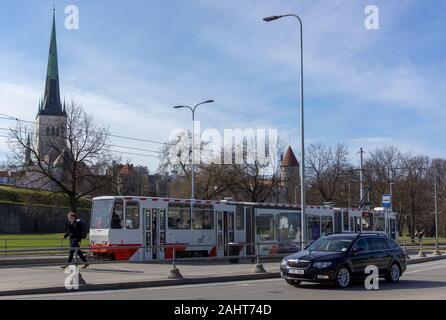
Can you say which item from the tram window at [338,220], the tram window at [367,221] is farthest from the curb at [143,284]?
the tram window at [367,221]

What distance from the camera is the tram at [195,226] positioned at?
2620cm

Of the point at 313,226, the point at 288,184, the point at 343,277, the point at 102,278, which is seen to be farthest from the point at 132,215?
the point at 288,184

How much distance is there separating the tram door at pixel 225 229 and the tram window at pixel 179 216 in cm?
243

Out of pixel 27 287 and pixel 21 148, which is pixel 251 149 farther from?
pixel 27 287

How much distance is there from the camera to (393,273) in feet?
58.9

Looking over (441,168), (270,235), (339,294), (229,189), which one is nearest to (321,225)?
(270,235)

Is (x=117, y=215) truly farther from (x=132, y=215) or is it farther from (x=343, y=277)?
(x=343, y=277)

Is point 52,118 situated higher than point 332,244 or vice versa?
point 52,118

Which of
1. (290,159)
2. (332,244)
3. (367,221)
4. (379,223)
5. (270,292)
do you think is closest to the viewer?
(270,292)

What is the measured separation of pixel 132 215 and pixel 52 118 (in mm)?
31926

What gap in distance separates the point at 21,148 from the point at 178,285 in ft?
92.1

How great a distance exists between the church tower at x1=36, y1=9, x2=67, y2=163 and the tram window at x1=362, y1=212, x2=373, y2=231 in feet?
75.9

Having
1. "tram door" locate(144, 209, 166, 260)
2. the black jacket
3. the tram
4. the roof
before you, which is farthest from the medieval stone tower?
the black jacket
